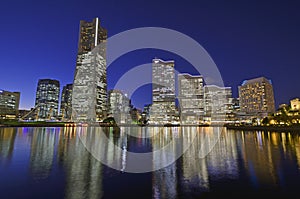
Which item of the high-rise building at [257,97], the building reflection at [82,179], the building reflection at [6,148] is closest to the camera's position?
the building reflection at [82,179]

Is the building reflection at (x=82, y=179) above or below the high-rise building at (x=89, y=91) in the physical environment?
below

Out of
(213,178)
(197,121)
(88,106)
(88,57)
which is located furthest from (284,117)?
(88,57)

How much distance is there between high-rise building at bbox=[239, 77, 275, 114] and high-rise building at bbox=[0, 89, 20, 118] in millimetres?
210277

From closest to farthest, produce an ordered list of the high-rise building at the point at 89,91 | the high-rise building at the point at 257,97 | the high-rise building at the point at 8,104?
the high-rise building at the point at 8,104 → the high-rise building at the point at 257,97 → the high-rise building at the point at 89,91

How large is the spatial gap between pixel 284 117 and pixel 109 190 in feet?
280

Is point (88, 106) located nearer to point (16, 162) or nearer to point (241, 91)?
point (241, 91)

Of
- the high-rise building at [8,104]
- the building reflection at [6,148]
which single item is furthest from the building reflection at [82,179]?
the high-rise building at [8,104]

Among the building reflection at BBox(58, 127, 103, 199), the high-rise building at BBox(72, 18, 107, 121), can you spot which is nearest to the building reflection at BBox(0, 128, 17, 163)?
the building reflection at BBox(58, 127, 103, 199)

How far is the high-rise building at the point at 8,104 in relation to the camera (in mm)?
148250

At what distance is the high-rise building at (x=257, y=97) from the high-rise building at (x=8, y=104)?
210277mm

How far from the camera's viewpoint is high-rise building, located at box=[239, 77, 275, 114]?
174 meters

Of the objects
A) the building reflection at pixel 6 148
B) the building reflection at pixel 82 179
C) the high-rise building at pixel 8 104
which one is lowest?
the building reflection at pixel 82 179

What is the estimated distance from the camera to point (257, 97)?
17725cm

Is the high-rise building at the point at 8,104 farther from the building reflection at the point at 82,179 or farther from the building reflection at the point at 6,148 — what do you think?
the building reflection at the point at 82,179
